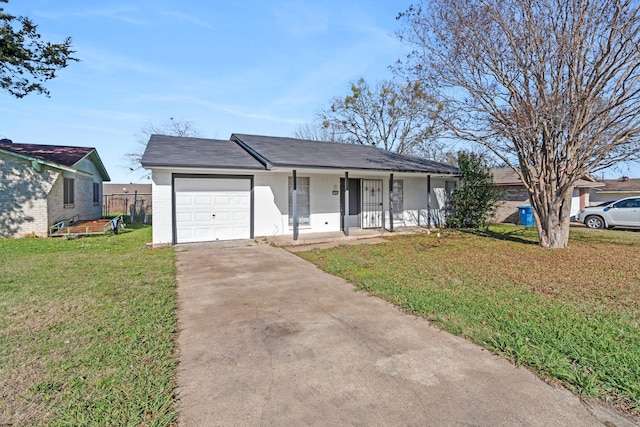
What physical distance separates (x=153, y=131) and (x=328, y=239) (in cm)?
2931

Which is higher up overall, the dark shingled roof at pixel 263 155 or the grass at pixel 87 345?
the dark shingled roof at pixel 263 155

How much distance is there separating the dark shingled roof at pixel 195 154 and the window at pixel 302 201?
1.68 m

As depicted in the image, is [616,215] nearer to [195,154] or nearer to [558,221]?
[558,221]

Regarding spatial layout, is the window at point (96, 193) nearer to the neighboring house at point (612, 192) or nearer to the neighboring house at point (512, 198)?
the neighboring house at point (512, 198)

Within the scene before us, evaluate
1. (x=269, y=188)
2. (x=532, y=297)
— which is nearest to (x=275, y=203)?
(x=269, y=188)

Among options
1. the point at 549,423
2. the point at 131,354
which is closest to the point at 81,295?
the point at 131,354

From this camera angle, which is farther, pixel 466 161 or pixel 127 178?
pixel 127 178

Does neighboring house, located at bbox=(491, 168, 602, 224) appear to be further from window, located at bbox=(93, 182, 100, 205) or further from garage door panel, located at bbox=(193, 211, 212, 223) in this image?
window, located at bbox=(93, 182, 100, 205)

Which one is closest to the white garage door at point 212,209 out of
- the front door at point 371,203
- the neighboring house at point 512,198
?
the front door at point 371,203

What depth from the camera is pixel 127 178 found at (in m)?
34.2

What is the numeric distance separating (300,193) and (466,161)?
7990 millimetres

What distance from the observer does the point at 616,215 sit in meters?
14.7

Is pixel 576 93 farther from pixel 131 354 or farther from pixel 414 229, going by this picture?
pixel 131 354

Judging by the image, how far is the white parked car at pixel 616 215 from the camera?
14.3m
